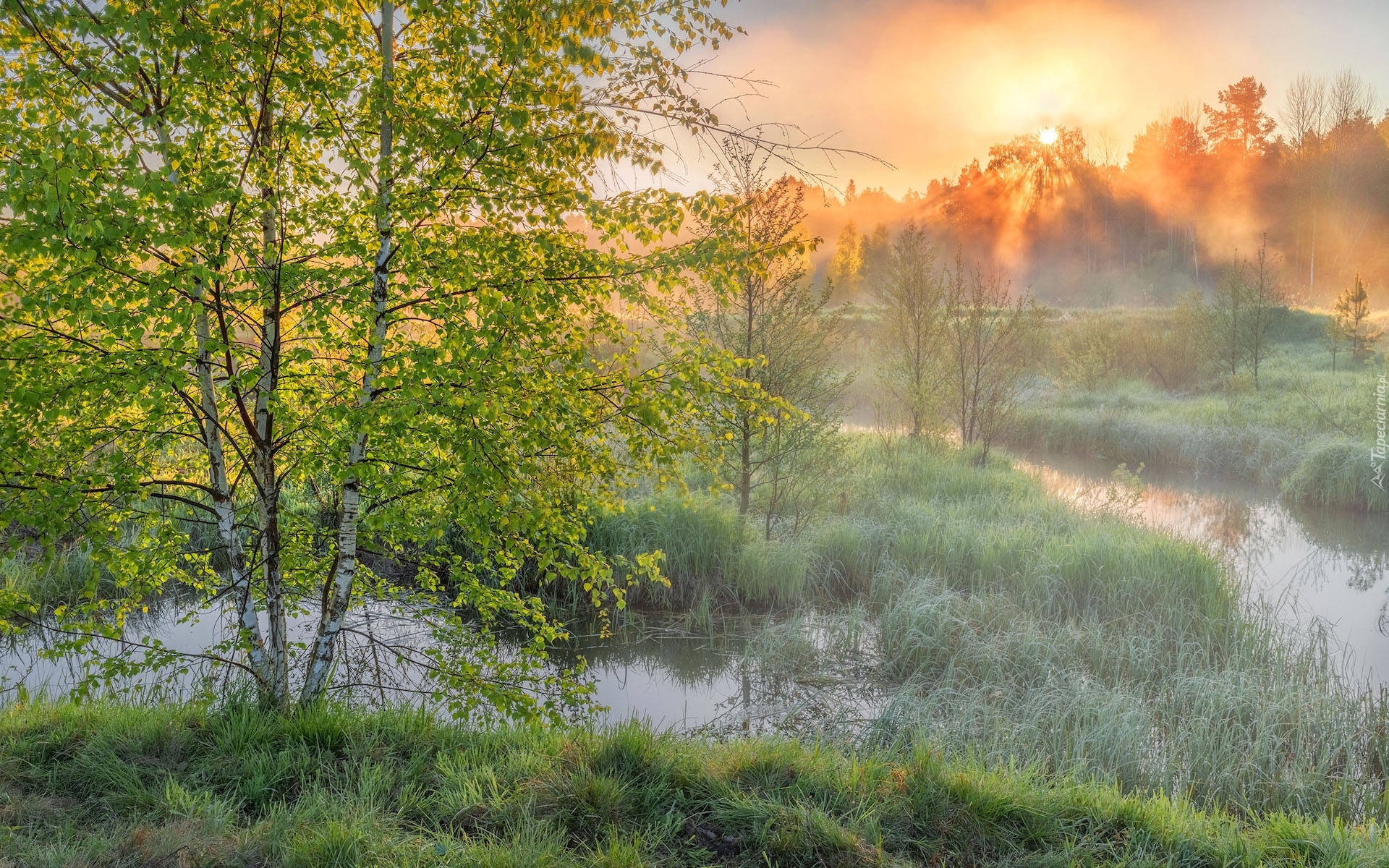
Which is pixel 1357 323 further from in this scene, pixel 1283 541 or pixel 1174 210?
pixel 1174 210

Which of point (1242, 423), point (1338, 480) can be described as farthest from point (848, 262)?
point (1338, 480)

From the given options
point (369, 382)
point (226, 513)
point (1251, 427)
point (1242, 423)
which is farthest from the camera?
point (1242, 423)

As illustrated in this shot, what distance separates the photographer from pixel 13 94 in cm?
360

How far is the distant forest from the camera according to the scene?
44.3 m

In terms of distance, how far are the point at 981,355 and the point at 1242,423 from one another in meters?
8.46

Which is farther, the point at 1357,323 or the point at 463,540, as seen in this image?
the point at 1357,323

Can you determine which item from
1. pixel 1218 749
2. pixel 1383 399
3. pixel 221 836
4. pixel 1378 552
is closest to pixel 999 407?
pixel 1378 552

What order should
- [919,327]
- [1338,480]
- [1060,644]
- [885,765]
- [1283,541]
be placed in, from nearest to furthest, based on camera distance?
[885,765]
[1060,644]
[1283,541]
[1338,480]
[919,327]

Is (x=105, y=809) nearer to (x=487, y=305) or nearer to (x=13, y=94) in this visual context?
(x=487, y=305)

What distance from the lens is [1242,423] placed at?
18.7 meters

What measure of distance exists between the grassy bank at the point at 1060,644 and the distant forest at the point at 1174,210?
29.4 metres

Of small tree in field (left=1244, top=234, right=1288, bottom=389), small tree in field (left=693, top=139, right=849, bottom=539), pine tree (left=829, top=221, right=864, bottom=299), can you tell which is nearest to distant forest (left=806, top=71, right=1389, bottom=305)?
pine tree (left=829, top=221, right=864, bottom=299)

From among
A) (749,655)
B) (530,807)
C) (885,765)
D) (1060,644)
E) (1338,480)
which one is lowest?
(749,655)

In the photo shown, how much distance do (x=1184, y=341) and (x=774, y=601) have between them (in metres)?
26.1
